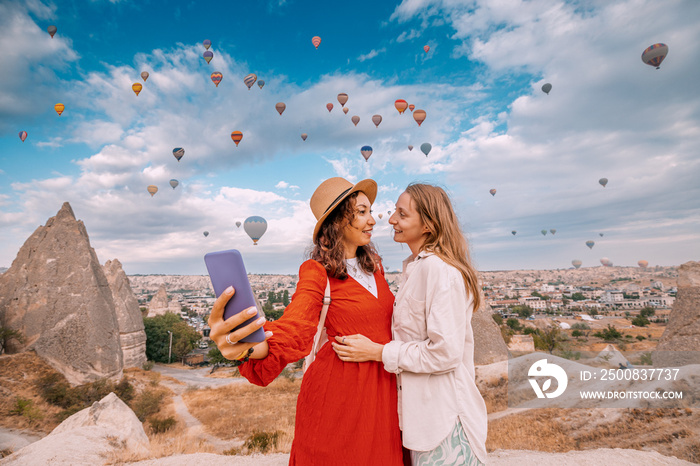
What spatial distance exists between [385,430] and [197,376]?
3184cm

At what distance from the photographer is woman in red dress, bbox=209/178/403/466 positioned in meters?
1.64

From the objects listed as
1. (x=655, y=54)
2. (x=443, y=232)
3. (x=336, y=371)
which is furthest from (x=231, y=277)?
(x=655, y=54)

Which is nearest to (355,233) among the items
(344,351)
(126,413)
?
(344,351)

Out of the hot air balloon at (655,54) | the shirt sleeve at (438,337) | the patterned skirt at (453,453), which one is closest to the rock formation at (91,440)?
the patterned skirt at (453,453)

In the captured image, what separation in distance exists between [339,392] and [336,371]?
0.10 meters

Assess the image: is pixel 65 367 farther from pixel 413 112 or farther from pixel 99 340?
pixel 413 112

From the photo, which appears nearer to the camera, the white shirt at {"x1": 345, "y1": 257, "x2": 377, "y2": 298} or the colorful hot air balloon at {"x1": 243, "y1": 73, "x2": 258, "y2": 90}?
the white shirt at {"x1": 345, "y1": 257, "x2": 377, "y2": 298}

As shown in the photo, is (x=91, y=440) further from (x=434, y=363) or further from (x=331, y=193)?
(x=434, y=363)

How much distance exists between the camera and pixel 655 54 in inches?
807

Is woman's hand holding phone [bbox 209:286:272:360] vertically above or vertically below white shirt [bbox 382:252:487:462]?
above

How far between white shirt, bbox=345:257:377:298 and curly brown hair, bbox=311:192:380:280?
0.09 feet

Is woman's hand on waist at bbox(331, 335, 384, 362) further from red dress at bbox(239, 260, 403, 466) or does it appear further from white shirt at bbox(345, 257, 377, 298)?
white shirt at bbox(345, 257, 377, 298)

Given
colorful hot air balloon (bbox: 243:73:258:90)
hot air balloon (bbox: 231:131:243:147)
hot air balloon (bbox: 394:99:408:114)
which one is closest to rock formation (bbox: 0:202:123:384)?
hot air balloon (bbox: 231:131:243:147)

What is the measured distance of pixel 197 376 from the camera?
29.0 m
